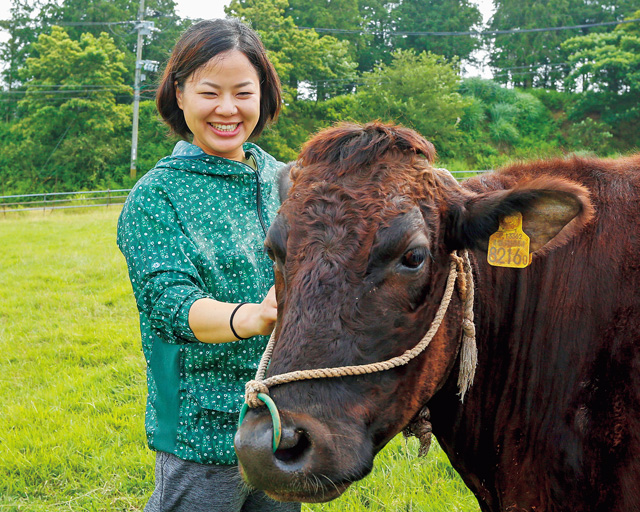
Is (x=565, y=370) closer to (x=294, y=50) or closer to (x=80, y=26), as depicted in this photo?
(x=294, y=50)

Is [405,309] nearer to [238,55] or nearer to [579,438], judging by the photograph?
[579,438]

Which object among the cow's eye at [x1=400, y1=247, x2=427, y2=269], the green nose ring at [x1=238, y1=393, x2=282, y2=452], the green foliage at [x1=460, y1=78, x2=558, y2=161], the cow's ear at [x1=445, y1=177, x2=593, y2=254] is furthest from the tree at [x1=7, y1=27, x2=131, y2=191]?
the green nose ring at [x1=238, y1=393, x2=282, y2=452]

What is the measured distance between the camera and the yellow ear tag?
2.26 meters

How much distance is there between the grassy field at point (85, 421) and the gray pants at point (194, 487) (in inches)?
53.9

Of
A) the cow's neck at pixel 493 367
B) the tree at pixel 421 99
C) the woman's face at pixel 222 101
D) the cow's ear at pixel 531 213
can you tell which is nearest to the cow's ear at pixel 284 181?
the woman's face at pixel 222 101

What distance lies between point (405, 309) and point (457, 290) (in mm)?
364

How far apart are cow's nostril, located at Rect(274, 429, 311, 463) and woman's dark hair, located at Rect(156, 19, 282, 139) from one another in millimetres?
1861

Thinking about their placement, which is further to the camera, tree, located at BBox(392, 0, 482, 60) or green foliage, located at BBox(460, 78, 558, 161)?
tree, located at BBox(392, 0, 482, 60)

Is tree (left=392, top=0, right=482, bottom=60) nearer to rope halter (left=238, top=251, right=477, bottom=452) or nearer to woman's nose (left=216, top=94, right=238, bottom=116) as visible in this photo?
woman's nose (left=216, top=94, right=238, bottom=116)

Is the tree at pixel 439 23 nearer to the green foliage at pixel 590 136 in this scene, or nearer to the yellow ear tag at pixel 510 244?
the green foliage at pixel 590 136

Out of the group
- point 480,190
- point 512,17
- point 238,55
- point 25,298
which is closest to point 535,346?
point 480,190

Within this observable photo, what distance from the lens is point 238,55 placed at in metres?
2.76

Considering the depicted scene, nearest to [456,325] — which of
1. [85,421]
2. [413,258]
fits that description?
[413,258]

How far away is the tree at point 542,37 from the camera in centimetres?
4869
